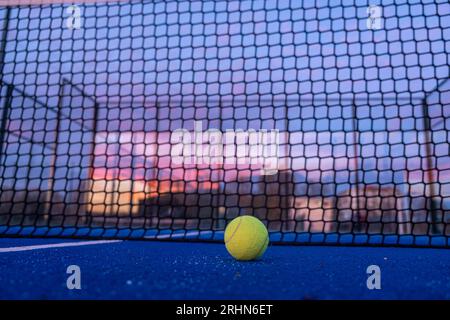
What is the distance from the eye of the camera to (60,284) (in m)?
1.31

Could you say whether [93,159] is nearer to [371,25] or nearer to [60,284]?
[371,25]

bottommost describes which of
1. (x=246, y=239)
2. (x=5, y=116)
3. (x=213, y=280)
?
(x=213, y=280)

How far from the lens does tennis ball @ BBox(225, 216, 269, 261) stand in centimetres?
201

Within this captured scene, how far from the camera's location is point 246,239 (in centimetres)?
200

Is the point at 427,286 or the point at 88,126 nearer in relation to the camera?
the point at 427,286

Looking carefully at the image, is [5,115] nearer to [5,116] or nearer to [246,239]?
[5,116]

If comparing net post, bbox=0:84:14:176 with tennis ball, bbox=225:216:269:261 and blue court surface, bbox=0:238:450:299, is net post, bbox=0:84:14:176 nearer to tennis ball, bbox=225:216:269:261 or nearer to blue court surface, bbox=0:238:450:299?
blue court surface, bbox=0:238:450:299

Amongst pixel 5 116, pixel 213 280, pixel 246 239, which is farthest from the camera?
pixel 5 116

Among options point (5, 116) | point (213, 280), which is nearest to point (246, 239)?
point (213, 280)

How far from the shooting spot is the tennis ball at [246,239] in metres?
2.01

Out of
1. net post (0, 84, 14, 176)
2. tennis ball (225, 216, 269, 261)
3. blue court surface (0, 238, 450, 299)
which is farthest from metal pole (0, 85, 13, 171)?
tennis ball (225, 216, 269, 261)
